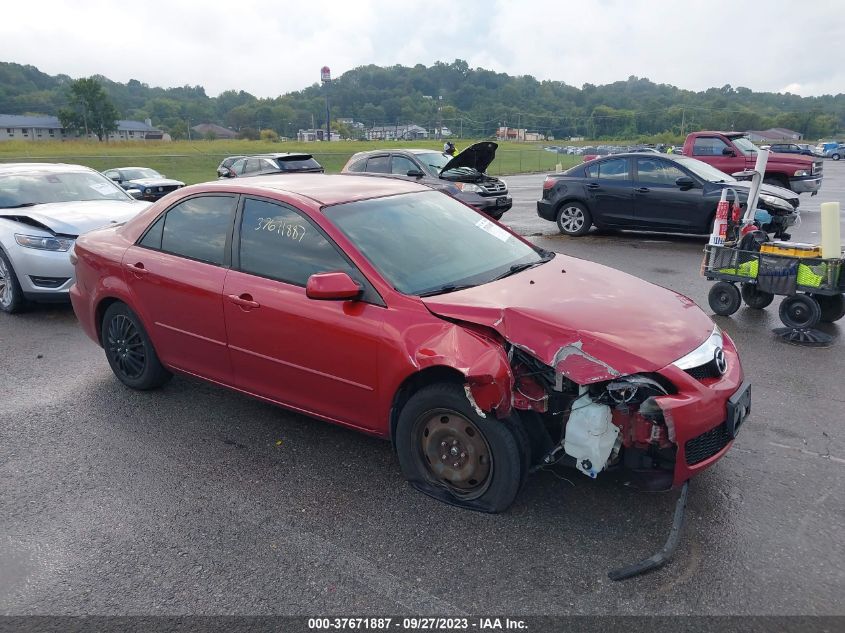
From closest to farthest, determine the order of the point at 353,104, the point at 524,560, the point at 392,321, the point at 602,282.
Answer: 1. the point at 524,560
2. the point at 392,321
3. the point at 602,282
4. the point at 353,104

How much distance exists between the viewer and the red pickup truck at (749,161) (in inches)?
622

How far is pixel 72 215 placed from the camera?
7.42 meters

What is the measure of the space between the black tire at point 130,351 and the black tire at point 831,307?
240 inches

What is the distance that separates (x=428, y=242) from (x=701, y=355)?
65.5 inches

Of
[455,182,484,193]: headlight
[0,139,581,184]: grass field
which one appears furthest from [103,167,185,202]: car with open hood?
[455,182,484,193]: headlight

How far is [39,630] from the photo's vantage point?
2.59 metres

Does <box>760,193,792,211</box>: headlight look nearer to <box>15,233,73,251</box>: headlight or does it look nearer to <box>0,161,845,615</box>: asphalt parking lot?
<box>0,161,845,615</box>: asphalt parking lot

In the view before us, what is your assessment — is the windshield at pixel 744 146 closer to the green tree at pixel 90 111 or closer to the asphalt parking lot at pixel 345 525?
the asphalt parking lot at pixel 345 525

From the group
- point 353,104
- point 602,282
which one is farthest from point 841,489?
point 353,104

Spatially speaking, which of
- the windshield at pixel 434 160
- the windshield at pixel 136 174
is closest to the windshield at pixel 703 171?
the windshield at pixel 434 160

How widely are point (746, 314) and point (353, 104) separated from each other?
274 ft

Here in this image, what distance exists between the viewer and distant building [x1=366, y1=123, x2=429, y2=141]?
67.0m

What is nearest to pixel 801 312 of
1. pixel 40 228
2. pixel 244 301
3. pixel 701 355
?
pixel 701 355

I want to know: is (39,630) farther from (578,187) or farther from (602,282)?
(578,187)
